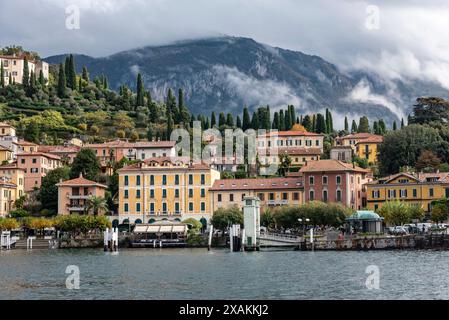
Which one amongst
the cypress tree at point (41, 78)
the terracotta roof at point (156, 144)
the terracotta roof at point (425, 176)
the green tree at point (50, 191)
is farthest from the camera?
the cypress tree at point (41, 78)

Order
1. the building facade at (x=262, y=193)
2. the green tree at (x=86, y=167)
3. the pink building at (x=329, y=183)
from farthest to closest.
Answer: the green tree at (x=86, y=167)
the building facade at (x=262, y=193)
the pink building at (x=329, y=183)

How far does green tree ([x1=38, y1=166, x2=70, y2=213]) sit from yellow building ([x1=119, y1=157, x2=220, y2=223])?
31.9ft

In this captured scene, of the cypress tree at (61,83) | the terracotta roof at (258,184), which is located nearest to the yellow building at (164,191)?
the terracotta roof at (258,184)

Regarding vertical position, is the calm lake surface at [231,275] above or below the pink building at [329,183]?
below

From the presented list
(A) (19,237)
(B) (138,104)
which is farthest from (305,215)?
(B) (138,104)

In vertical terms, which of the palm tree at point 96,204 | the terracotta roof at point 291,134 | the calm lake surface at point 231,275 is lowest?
the calm lake surface at point 231,275

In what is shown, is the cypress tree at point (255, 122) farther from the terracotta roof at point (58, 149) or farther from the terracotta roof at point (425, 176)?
the terracotta roof at point (425, 176)

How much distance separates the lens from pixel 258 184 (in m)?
108

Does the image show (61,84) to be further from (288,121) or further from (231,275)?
(231,275)

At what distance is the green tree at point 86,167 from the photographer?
A: 11844cm

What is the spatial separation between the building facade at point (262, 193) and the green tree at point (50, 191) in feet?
66.9

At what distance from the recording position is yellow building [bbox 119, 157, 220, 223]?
4237 inches

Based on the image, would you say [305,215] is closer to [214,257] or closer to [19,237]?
[214,257]

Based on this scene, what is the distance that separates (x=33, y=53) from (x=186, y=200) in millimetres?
100962
